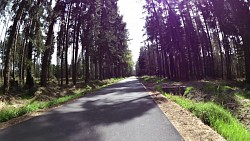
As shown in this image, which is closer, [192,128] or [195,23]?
[192,128]

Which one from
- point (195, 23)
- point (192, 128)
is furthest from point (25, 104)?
point (195, 23)

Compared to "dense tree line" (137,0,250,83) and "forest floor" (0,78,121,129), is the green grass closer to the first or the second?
"forest floor" (0,78,121,129)

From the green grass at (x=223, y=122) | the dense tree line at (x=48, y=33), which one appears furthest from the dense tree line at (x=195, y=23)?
the green grass at (x=223, y=122)

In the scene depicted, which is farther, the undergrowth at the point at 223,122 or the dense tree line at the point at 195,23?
the dense tree line at the point at 195,23

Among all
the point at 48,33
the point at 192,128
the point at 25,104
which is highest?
the point at 48,33

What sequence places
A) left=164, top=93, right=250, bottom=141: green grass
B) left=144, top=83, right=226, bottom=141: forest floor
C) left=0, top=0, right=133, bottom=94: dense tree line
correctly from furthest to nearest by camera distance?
1. left=0, top=0, right=133, bottom=94: dense tree line
2. left=144, top=83, right=226, bottom=141: forest floor
3. left=164, top=93, right=250, bottom=141: green grass

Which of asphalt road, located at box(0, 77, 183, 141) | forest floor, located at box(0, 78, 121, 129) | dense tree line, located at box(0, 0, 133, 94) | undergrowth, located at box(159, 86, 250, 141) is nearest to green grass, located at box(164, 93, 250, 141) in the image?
undergrowth, located at box(159, 86, 250, 141)

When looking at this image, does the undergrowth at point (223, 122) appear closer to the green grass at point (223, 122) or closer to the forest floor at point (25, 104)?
the green grass at point (223, 122)

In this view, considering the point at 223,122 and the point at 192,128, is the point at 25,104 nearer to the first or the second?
the point at 192,128

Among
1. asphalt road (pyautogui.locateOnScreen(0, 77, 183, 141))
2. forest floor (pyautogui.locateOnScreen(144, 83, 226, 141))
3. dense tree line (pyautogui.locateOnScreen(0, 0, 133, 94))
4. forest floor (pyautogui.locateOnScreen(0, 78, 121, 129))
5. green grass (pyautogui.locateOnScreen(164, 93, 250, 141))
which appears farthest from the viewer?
dense tree line (pyautogui.locateOnScreen(0, 0, 133, 94))

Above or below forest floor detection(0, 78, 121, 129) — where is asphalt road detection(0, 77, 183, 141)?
below

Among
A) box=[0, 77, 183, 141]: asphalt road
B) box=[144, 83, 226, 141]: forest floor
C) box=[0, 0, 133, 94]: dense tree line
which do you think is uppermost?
box=[0, 0, 133, 94]: dense tree line

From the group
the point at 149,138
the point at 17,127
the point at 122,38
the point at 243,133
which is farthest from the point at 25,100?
the point at 122,38

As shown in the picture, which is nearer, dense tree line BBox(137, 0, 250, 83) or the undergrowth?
the undergrowth
